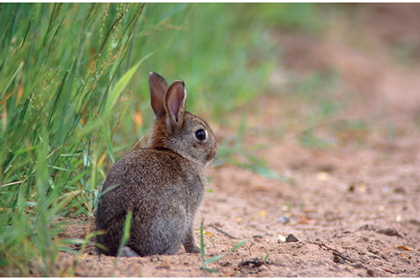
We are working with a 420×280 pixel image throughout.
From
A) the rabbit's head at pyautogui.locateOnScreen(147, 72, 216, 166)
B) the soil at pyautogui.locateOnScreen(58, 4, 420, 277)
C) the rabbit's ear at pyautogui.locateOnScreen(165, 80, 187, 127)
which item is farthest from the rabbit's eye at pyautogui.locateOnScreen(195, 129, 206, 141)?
the soil at pyautogui.locateOnScreen(58, 4, 420, 277)

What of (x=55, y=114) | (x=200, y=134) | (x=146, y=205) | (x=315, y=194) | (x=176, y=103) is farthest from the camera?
(x=315, y=194)

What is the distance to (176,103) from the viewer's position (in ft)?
12.9

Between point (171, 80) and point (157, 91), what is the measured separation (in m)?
2.12

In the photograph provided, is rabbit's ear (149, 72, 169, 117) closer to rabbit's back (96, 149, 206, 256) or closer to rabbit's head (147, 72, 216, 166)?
rabbit's head (147, 72, 216, 166)

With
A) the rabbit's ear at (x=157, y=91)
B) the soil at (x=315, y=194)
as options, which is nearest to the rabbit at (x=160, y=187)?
the rabbit's ear at (x=157, y=91)

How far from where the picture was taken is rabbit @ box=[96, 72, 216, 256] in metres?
3.07

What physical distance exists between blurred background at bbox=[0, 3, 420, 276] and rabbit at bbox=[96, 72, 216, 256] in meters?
0.25

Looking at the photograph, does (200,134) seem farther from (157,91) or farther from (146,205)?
(146,205)

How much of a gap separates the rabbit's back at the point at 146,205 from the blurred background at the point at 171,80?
0.24 meters

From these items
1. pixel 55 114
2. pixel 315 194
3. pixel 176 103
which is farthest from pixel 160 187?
pixel 315 194

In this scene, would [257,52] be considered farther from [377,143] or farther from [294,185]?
[294,185]

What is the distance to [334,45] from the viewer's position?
12.6m

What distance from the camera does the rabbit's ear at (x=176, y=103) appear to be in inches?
150

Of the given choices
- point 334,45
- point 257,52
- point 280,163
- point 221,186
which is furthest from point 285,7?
point 221,186
